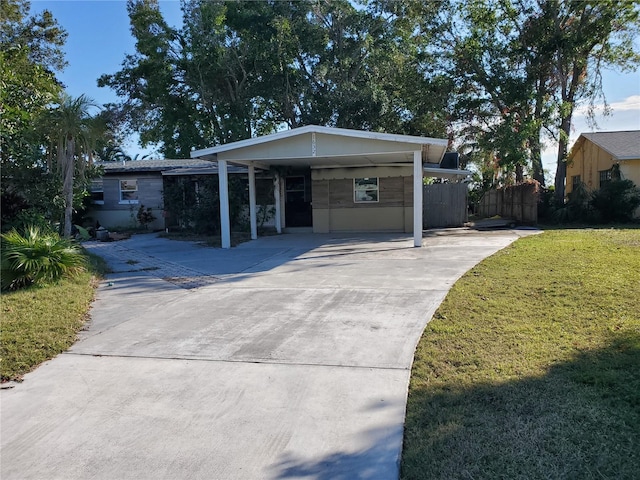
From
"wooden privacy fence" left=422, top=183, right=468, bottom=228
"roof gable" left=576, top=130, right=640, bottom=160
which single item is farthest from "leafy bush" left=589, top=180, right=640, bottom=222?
"wooden privacy fence" left=422, top=183, right=468, bottom=228

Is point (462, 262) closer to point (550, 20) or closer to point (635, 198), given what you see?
point (635, 198)

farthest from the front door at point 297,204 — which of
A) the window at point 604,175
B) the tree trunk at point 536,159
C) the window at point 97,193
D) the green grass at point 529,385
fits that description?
the window at point 604,175

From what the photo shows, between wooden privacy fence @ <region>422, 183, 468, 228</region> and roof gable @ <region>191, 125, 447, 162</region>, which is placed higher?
roof gable @ <region>191, 125, 447, 162</region>

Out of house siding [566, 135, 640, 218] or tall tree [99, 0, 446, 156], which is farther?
tall tree [99, 0, 446, 156]

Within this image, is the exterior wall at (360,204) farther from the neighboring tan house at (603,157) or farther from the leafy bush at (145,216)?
the neighboring tan house at (603,157)

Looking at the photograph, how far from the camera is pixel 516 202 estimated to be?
68.4 feet

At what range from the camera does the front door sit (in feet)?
60.2

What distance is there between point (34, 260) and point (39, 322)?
7.30 feet

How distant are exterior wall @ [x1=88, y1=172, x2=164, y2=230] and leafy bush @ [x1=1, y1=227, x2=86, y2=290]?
36.8ft

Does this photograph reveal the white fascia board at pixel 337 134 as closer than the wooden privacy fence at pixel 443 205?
Yes

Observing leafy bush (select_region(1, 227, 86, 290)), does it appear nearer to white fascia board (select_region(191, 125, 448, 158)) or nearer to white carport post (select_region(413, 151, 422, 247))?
white fascia board (select_region(191, 125, 448, 158))

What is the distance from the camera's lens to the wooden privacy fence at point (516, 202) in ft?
64.0

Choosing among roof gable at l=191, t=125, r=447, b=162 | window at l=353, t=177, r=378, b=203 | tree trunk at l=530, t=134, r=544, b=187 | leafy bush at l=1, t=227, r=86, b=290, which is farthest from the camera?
tree trunk at l=530, t=134, r=544, b=187

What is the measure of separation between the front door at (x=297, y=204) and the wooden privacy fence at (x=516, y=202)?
30.8 ft
